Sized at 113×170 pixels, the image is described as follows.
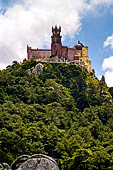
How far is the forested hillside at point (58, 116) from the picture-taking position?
38188mm

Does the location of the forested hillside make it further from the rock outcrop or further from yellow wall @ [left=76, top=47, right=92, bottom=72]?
the rock outcrop

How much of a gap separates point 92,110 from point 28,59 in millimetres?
29386

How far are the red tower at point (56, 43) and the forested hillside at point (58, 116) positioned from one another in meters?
4.94

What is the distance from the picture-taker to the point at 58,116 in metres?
56.8

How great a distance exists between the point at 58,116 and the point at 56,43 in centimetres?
3155

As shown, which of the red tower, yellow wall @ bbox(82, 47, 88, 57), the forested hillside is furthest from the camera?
yellow wall @ bbox(82, 47, 88, 57)

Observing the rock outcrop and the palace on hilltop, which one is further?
the palace on hilltop

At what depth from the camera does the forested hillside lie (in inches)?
1503

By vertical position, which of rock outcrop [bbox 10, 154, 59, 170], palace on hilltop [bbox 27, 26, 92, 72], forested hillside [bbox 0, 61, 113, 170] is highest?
palace on hilltop [bbox 27, 26, 92, 72]

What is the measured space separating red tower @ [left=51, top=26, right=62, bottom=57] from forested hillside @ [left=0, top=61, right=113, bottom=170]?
16.2ft

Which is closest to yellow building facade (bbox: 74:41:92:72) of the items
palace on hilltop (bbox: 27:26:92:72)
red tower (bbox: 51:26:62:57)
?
palace on hilltop (bbox: 27:26:92:72)

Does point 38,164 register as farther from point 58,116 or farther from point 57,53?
point 57,53

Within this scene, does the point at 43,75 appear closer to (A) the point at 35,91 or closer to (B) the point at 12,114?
(A) the point at 35,91

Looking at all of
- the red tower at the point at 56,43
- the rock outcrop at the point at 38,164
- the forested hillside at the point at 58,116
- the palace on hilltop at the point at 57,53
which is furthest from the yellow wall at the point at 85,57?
the rock outcrop at the point at 38,164
